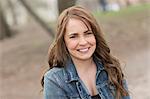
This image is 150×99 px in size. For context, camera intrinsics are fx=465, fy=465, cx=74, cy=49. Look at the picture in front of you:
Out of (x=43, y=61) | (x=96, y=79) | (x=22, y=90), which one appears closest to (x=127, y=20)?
(x=43, y=61)

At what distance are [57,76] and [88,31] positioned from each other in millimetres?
376

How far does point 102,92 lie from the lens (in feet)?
10.5

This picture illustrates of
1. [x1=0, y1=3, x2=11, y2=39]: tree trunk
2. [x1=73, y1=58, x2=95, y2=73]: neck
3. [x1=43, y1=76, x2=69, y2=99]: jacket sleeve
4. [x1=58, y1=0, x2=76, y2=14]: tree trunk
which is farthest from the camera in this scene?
[x1=0, y1=3, x2=11, y2=39]: tree trunk

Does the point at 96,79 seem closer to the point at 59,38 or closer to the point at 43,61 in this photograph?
the point at 59,38

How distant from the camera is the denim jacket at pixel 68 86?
3.17 meters

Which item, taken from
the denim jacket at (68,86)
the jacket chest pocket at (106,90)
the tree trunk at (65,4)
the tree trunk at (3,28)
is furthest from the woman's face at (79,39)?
the tree trunk at (3,28)

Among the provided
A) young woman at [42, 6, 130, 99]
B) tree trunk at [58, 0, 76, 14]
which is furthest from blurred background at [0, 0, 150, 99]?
young woman at [42, 6, 130, 99]

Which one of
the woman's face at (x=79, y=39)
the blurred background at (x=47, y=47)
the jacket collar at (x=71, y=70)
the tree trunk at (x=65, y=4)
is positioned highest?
the tree trunk at (x=65, y=4)

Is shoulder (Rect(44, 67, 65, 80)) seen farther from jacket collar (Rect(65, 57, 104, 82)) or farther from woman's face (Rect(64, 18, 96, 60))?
woman's face (Rect(64, 18, 96, 60))

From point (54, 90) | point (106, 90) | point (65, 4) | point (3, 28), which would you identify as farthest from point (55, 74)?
point (3, 28)

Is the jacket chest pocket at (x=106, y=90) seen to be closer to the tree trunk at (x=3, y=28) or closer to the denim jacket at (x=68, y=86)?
the denim jacket at (x=68, y=86)

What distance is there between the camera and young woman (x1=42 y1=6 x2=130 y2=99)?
3.19 meters

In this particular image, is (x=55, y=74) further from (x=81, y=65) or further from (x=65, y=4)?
(x=65, y=4)

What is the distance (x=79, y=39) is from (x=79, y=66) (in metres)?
0.21
